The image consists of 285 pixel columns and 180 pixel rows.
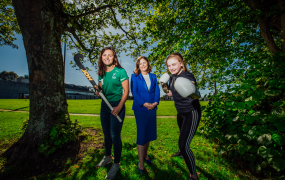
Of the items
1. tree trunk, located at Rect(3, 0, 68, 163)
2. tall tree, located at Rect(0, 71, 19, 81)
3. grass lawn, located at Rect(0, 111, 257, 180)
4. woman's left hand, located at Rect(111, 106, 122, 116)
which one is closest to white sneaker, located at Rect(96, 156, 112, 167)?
grass lawn, located at Rect(0, 111, 257, 180)

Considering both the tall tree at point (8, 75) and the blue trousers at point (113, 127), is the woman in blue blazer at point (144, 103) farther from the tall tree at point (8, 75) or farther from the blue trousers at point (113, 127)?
the tall tree at point (8, 75)

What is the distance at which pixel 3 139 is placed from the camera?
3.93 meters

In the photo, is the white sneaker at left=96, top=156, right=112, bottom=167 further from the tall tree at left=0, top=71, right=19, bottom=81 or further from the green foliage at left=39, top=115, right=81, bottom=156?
the tall tree at left=0, top=71, right=19, bottom=81

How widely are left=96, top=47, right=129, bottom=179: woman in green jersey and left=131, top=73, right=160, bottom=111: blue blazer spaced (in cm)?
17

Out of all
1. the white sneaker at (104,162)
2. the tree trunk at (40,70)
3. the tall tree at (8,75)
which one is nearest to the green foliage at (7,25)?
the tree trunk at (40,70)

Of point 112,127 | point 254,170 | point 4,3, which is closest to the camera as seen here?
point 112,127

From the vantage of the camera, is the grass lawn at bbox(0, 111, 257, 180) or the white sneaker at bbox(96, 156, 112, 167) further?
the white sneaker at bbox(96, 156, 112, 167)

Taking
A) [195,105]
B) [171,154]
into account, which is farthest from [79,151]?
[195,105]

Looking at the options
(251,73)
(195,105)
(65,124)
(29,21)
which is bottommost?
(65,124)

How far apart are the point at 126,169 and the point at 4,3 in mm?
10161

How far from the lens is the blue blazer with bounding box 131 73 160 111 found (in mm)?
2268

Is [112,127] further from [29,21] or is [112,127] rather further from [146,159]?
[29,21]

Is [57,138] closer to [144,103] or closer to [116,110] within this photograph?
[116,110]

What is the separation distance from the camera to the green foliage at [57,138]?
2713 millimetres
